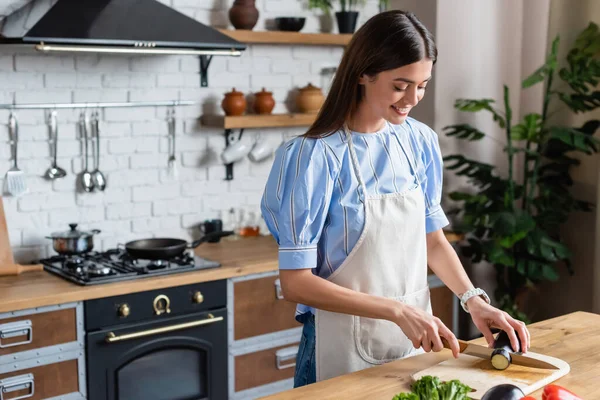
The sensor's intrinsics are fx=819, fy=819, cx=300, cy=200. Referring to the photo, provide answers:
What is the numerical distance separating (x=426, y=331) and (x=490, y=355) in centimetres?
22

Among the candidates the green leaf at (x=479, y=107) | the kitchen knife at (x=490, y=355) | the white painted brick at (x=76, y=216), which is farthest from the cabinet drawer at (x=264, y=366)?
the kitchen knife at (x=490, y=355)

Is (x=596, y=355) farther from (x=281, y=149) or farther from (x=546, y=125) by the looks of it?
(x=546, y=125)

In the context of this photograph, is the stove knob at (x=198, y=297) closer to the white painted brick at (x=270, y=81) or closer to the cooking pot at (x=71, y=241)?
the cooking pot at (x=71, y=241)

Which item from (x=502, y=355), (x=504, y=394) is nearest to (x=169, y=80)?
(x=502, y=355)

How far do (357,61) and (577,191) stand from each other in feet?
9.15

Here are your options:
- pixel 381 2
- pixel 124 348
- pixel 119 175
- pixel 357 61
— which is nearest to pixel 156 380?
pixel 124 348

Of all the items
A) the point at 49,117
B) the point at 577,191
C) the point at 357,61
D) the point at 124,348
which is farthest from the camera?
the point at 577,191

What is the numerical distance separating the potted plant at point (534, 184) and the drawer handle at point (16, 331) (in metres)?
2.28

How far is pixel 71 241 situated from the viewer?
11.8ft

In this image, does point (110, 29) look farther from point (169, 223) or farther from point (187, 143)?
point (169, 223)

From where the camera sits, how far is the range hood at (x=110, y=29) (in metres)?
3.24

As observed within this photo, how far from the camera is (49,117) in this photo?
3689 mm

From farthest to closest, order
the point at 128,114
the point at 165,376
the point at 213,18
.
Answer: the point at 213,18, the point at 128,114, the point at 165,376

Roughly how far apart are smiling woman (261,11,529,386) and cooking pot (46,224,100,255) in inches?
64.2
